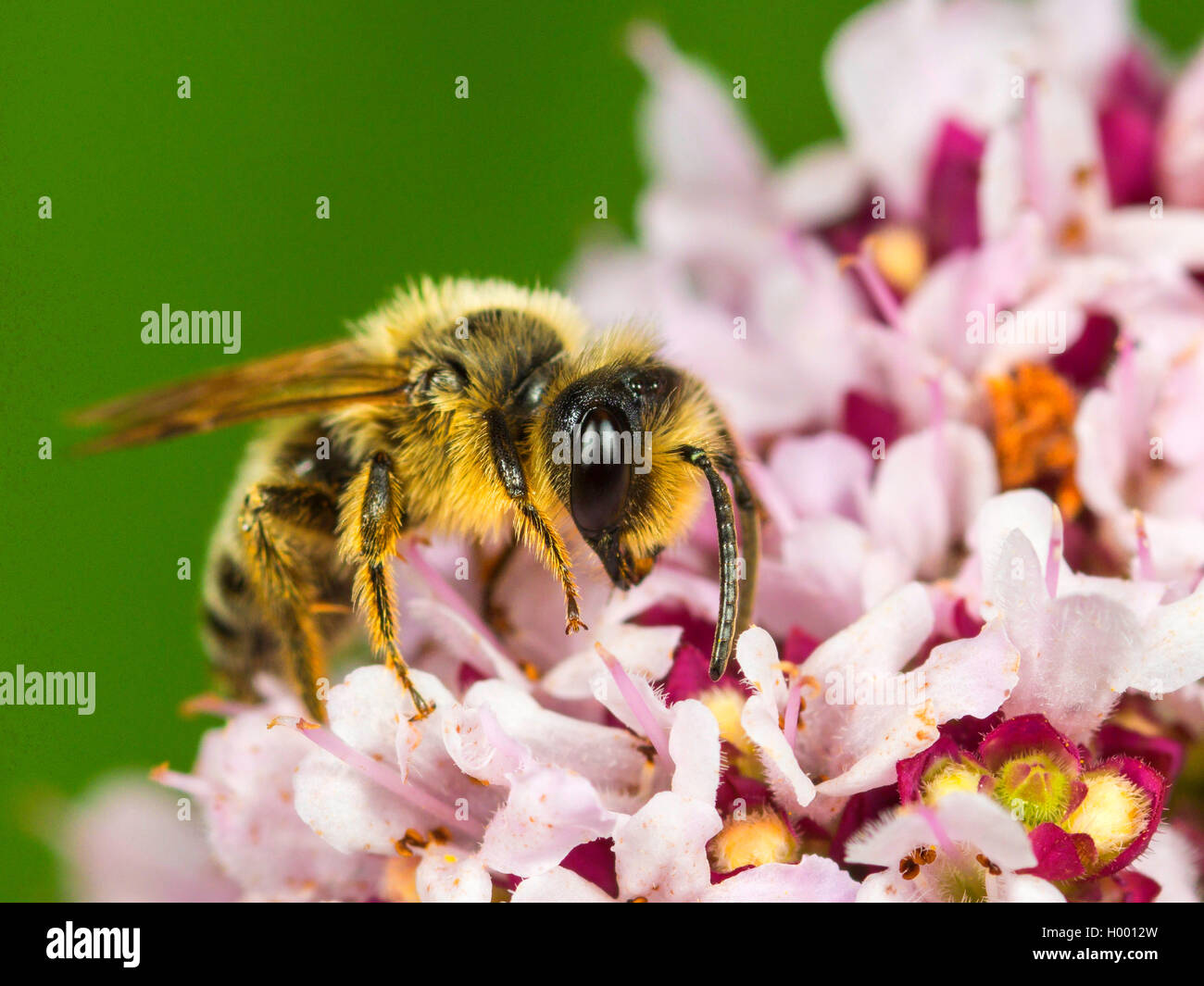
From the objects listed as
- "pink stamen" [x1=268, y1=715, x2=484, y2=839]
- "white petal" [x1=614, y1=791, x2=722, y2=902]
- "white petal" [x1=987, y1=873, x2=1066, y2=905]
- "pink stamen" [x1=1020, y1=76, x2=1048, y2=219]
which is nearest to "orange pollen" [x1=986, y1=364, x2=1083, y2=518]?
"pink stamen" [x1=1020, y1=76, x2=1048, y2=219]

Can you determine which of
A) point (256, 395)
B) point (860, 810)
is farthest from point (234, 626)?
point (860, 810)

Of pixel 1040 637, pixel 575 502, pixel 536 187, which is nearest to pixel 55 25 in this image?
pixel 536 187

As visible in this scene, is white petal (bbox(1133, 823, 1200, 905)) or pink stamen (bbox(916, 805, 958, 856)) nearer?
pink stamen (bbox(916, 805, 958, 856))

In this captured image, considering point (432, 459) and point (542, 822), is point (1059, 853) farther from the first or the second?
point (432, 459)

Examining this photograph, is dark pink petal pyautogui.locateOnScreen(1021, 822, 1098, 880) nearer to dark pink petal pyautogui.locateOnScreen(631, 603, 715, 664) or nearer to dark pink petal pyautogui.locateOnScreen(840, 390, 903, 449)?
dark pink petal pyautogui.locateOnScreen(631, 603, 715, 664)

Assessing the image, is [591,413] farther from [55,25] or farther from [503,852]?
[55,25]
